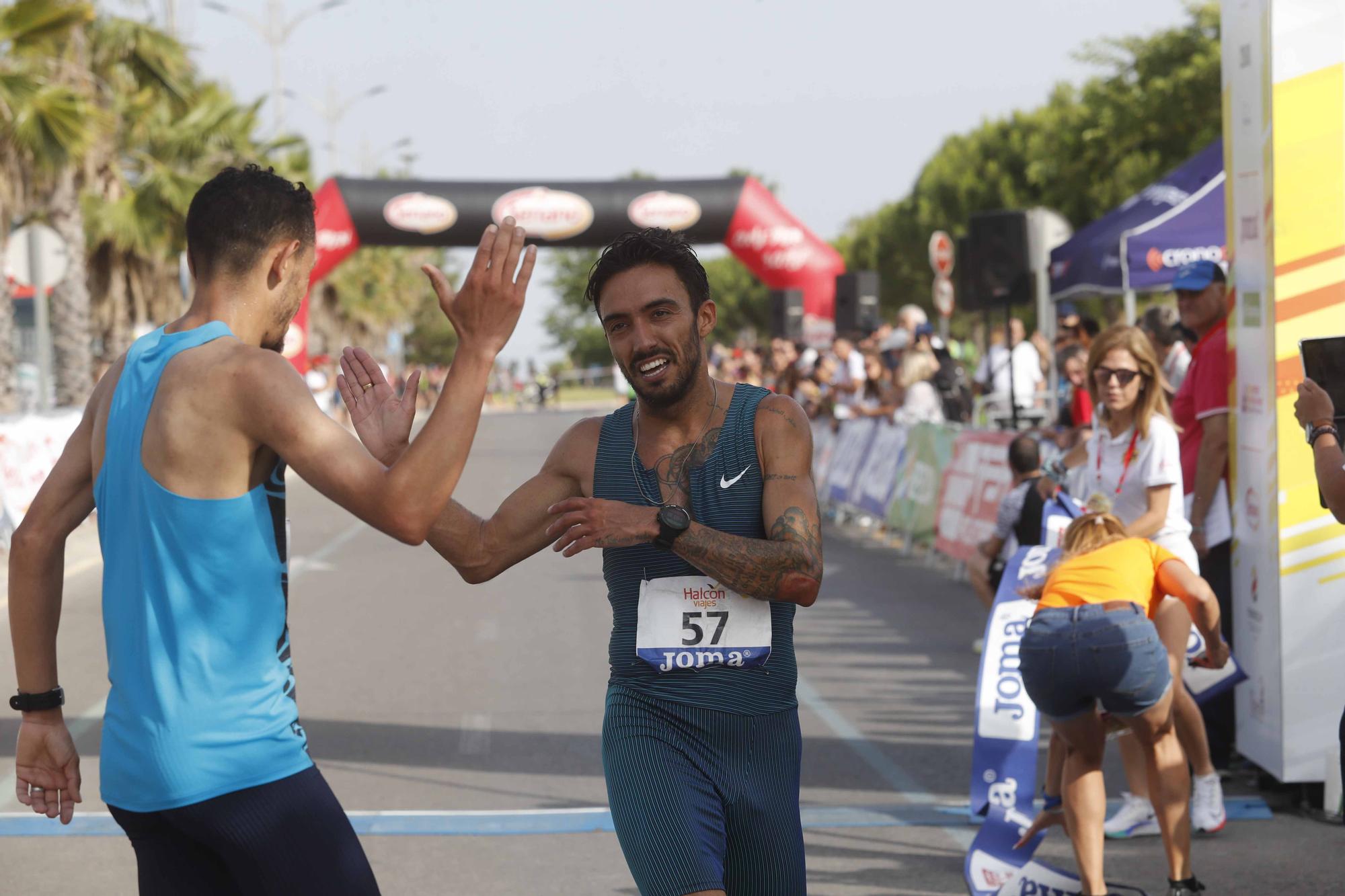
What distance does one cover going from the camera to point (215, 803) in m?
2.81

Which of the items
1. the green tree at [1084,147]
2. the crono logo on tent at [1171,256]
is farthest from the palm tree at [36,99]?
the green tree at [1084,147]

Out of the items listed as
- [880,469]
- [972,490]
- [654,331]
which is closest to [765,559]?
[654,331]

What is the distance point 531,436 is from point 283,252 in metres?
37.8

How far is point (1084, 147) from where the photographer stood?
45812mm

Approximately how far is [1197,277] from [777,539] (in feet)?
15.4

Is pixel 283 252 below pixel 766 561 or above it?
above

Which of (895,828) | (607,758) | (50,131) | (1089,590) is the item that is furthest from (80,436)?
(50,131)

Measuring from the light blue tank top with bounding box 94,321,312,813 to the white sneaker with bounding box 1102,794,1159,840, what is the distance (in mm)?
4101

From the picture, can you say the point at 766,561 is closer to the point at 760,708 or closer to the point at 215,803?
the point at 760,708

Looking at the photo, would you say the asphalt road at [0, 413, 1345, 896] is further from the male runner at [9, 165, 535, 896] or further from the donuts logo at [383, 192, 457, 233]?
the donuts logo at [383, 192, 457, 233]

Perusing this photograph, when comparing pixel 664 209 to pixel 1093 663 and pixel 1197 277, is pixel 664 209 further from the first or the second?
pixel 1093 663

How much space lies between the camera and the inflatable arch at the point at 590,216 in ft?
95.7

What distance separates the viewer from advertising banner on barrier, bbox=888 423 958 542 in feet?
47.4

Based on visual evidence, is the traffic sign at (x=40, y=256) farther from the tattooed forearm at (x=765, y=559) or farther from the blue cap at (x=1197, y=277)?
the tattooed forearm at (x=765, y=559)
